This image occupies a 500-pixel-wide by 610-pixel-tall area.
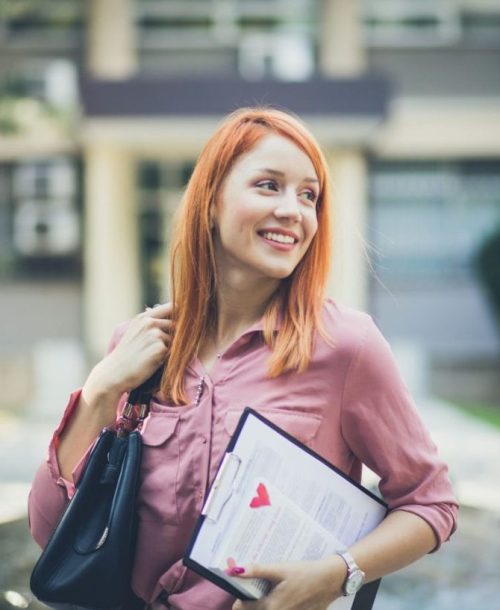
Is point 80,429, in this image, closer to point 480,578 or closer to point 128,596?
point 128,596

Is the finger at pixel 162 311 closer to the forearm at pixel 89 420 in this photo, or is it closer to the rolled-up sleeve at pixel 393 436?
the forearm at pixel 89 420

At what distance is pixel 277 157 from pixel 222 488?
0.64m

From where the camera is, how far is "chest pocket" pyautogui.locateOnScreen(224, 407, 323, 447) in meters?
1.71

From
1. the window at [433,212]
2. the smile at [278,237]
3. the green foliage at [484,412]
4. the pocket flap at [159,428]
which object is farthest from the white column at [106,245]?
the smile at [278,237]

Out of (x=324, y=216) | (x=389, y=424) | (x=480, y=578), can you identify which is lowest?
(x=480, y=578)

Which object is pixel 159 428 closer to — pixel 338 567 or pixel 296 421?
pixel 296 421

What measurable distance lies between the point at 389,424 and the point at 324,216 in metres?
0.46

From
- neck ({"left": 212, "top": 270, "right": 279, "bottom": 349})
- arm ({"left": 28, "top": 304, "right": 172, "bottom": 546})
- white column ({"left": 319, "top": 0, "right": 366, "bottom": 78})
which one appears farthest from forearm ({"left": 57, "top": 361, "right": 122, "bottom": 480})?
white column ({"left": 319, "top": 0, "right": 366, "bottom": 78})

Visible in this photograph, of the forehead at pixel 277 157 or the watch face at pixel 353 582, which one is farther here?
the forehead at pixel 277 157

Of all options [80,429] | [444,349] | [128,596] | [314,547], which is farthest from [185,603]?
[444,349]

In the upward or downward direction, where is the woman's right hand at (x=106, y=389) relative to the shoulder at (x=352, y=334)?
downward

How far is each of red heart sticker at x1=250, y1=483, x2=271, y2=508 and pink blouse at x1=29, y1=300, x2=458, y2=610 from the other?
136 mm

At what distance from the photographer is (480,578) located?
294 centimetres

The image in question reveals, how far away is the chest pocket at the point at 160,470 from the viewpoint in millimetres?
1764
